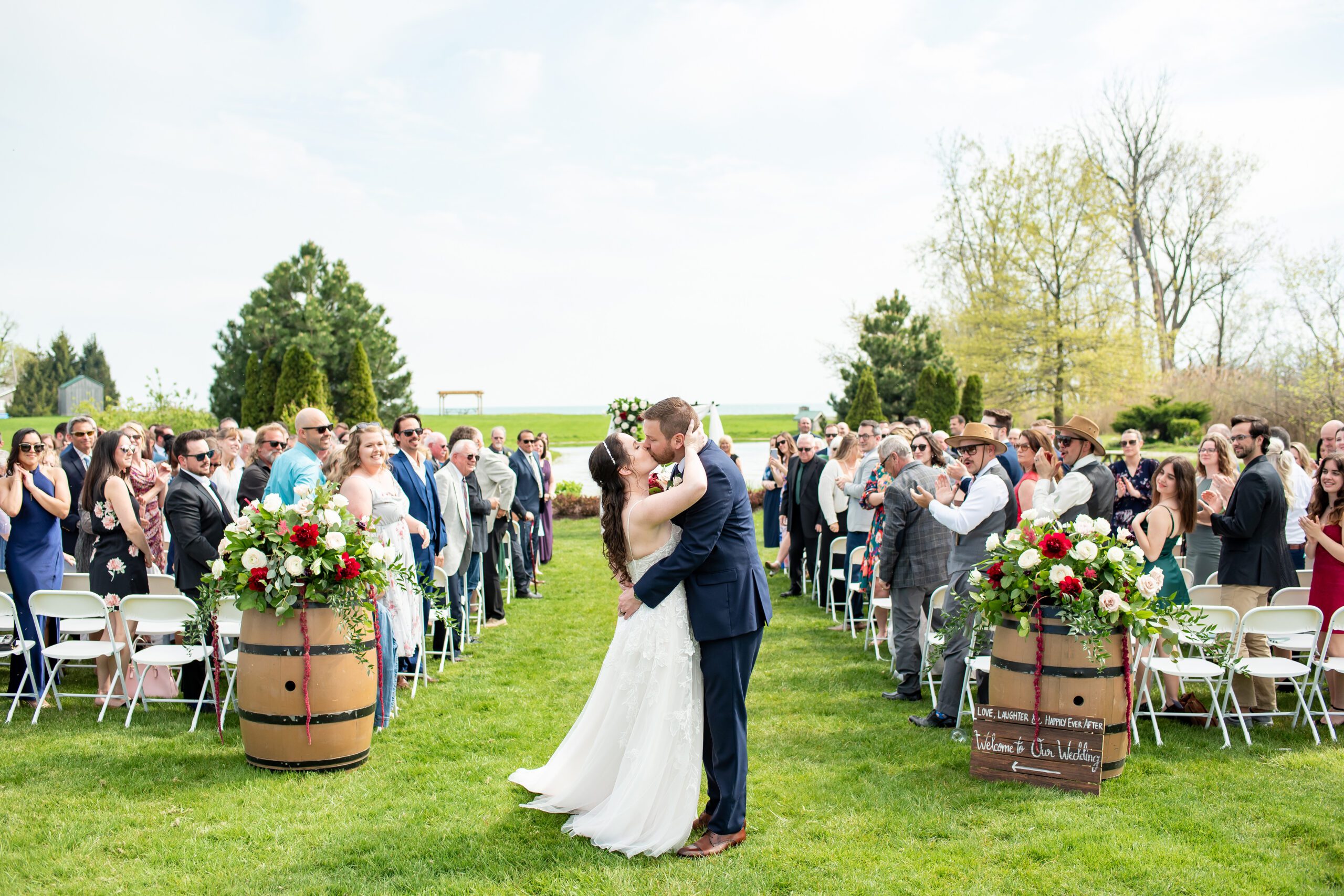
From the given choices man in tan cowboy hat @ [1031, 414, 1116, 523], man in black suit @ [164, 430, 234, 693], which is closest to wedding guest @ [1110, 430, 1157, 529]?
man in tan cowboy hat @ [1031, 414, 1116, 523]

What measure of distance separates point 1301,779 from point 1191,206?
1446 inches

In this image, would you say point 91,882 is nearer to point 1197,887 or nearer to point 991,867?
point 991,867

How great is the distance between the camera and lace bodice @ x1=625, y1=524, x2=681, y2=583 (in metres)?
4.66

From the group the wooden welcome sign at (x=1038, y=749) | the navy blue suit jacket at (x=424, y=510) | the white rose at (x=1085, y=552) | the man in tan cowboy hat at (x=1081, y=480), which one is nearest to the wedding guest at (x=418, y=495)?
the navy blue suit jacket at (x=424, y=510)

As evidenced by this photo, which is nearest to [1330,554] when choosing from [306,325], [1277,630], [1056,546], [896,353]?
[1277,630]

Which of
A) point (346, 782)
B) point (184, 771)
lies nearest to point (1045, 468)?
point (346, 782)

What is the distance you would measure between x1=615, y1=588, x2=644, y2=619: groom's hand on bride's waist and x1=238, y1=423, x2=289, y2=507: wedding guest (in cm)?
448

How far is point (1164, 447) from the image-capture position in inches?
1136

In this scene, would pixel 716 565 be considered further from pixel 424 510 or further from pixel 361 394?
pixel 361 394

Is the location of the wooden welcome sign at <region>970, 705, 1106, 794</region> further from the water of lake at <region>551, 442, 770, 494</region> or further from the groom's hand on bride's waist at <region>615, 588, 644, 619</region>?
the water of lake at <region>551, 442, 770, 494</region>

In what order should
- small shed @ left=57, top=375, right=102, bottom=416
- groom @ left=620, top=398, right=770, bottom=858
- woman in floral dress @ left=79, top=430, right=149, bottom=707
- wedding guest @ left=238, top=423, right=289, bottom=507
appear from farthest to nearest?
small shed @ left=57, top=375, right=102, bottom=416, wedding guest @ left=238, top=423, right=289, bottom=507, woman in floral dress @ left=79, top=430, right=149, bottom=707, groom @ left=620, top=398, right=770, bottom=858

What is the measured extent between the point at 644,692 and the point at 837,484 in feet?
22.1

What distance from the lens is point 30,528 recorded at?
7277 mm

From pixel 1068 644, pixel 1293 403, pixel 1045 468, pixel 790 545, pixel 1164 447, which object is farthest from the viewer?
pixel 1164 447
